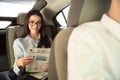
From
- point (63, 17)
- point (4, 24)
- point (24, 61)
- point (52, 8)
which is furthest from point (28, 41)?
point (4, 24)

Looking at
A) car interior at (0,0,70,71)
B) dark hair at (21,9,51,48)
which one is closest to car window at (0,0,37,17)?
car interior at (0,0,70,71)

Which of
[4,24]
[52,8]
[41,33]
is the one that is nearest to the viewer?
[41,33]

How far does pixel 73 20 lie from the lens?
4.52 ft

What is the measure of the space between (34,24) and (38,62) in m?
0.43

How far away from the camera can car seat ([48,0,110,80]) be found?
133 centimetres

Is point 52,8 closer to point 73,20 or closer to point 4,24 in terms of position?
point 4,24

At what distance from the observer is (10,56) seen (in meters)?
2.69

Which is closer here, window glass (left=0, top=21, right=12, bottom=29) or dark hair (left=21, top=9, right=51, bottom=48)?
dark hair (left=21, top=9, right=51, bottom=48)

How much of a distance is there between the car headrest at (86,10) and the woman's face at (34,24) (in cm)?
124

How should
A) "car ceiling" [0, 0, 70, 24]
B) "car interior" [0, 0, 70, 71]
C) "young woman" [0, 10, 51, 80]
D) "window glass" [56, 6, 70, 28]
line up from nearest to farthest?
"young woman" [0, 10, 51, 80] → "car interior" [0, 0, 70, 71] → "car ceiling" [0, 0, 70, 24] → "window glass" [56, 6, 70, 28]

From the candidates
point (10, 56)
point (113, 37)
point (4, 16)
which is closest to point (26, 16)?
point (10, 56)

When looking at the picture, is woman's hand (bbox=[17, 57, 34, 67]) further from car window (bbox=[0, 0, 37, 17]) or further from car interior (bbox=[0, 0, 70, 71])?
car window (bbox=[0, 0, 37, 17])

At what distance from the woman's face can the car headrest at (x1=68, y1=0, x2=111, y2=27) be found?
124cm

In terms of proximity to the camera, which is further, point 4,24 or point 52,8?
point 4,24
